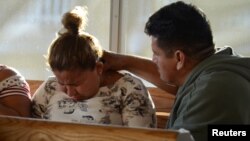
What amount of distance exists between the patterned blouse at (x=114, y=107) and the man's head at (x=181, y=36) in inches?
10.7

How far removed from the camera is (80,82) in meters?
1.75

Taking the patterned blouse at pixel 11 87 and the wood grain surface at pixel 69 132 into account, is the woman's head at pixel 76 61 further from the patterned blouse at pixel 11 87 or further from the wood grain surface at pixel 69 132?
the wood grain surface at pixel 69 132

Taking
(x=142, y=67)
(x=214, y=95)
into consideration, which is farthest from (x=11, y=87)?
(x=214, y=95)

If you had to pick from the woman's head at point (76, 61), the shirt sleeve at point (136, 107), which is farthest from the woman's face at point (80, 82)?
the shirt sleeve at point (136, 107)

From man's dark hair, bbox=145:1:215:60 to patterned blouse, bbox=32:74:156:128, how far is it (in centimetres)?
31

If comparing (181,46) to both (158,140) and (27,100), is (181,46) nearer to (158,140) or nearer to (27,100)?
(158,140)

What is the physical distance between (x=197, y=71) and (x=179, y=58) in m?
0.09

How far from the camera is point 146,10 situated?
2496 mm

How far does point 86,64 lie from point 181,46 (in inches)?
16.7

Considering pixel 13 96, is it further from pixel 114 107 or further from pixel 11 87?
pixel 114 107

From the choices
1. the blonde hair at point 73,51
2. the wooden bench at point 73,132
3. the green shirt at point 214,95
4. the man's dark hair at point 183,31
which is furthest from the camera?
the blonde hair at point 73,51

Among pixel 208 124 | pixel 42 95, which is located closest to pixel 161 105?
pixel 42 95

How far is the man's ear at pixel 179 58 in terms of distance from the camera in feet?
4.91

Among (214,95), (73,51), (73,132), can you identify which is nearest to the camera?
(73,132)
